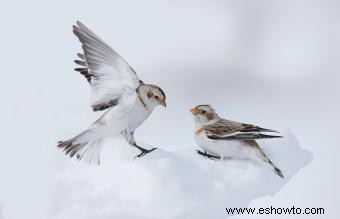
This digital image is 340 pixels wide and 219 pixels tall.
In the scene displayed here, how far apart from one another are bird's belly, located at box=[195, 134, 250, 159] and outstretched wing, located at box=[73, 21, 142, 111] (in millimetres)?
192

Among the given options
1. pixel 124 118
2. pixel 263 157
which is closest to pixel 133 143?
pixel 124 118

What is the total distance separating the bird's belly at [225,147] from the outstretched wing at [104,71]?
0.63ft

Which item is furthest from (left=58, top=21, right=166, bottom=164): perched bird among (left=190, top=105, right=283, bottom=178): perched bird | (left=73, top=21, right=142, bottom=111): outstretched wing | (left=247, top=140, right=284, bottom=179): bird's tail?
(left=247, top=140, right=284, bottom=179): bird's tail

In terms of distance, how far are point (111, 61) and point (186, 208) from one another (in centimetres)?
36

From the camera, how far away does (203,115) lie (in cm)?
176

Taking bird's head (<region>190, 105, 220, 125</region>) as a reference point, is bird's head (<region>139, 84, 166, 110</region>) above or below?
above

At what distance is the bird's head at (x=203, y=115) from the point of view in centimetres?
176

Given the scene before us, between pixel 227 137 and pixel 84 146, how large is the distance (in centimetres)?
32

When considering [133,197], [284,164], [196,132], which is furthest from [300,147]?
[133,197]

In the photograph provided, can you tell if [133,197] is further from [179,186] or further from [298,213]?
[298,213]

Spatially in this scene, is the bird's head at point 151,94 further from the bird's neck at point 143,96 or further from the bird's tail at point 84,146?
the bird's tail at point 84,146

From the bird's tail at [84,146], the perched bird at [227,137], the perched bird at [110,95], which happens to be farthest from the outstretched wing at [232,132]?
the bird's tail at [84,146]

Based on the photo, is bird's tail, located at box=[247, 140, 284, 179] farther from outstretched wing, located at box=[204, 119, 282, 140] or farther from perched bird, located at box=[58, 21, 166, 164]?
perched bird, located at box=[58, 21, 166, 164]

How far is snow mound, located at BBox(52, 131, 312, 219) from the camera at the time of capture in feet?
5.54
